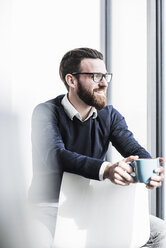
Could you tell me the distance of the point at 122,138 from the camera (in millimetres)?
1127

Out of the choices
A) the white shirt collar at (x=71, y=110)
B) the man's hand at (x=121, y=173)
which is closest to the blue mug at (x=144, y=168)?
the man's hand at (x=121, y=173)

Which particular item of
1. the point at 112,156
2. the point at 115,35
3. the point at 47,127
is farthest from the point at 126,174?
the point at 115,35

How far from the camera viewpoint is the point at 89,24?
1.32m

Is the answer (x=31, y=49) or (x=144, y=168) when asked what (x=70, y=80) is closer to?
(x=31, y=49)

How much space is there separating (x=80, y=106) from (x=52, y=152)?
24cm

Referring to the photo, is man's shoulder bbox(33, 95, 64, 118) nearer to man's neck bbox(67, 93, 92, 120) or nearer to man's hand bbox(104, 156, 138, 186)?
man's neck bbox(67, 93, 92, 120)

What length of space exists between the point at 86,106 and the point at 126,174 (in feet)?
1.26

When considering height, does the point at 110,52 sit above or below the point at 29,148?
above

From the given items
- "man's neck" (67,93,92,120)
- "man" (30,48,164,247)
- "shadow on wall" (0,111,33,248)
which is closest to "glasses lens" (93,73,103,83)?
"man" (30,48,164,247)

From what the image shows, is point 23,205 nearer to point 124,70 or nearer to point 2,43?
point 2,43

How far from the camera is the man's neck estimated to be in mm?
1083

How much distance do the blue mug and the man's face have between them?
33cm

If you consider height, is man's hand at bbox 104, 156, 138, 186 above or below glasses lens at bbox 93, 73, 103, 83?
below

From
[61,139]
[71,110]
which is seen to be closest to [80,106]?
[71,110]
